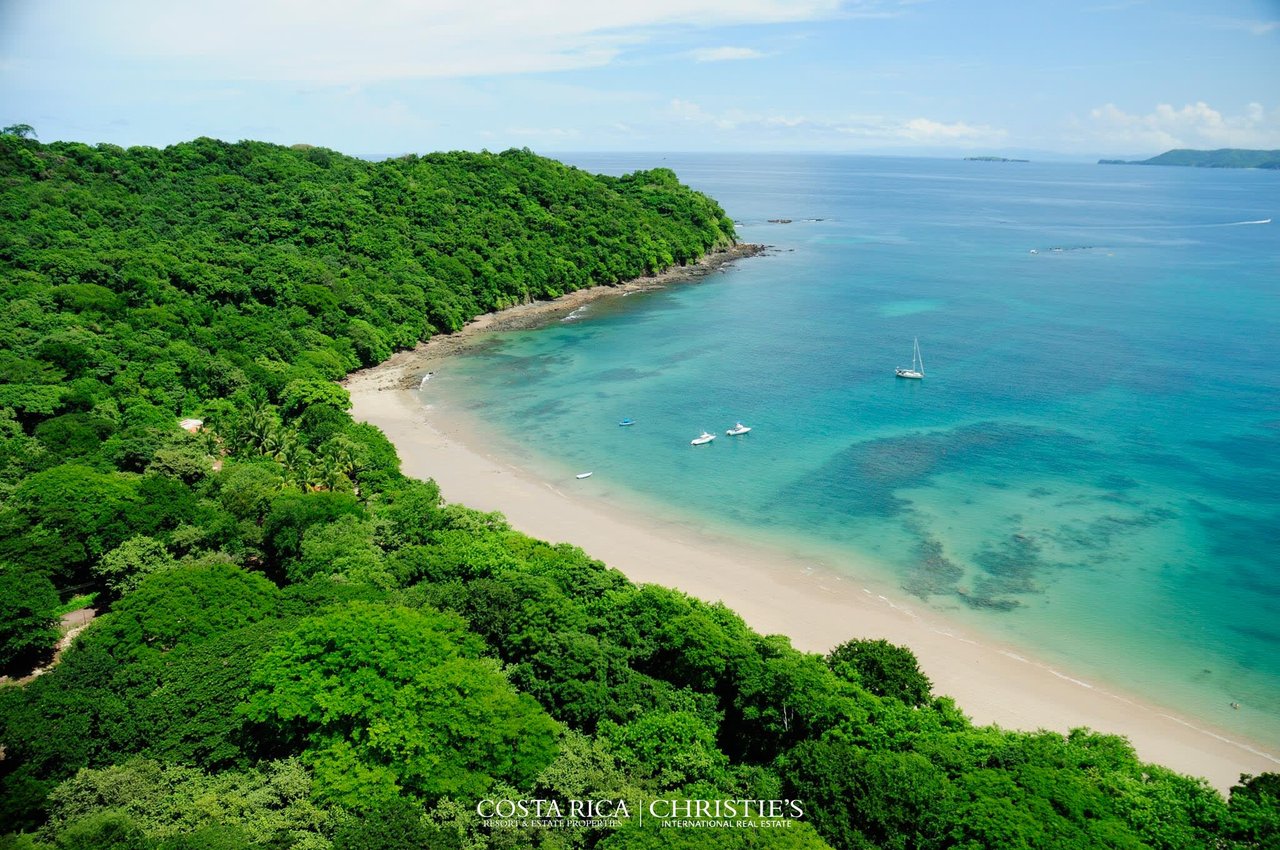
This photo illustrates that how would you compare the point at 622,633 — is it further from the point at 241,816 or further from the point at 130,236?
the point at 130,236

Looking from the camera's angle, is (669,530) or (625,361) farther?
(625,361)

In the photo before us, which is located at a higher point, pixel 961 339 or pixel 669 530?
pixel 961 339

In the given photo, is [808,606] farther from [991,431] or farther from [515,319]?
[515,319]

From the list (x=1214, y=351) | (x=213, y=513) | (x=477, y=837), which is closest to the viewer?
(x=477, y=837)

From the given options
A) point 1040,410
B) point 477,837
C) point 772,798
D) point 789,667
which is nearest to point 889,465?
point 1040,410

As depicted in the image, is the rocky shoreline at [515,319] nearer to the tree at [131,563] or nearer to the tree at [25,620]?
the tree at [131,563]
